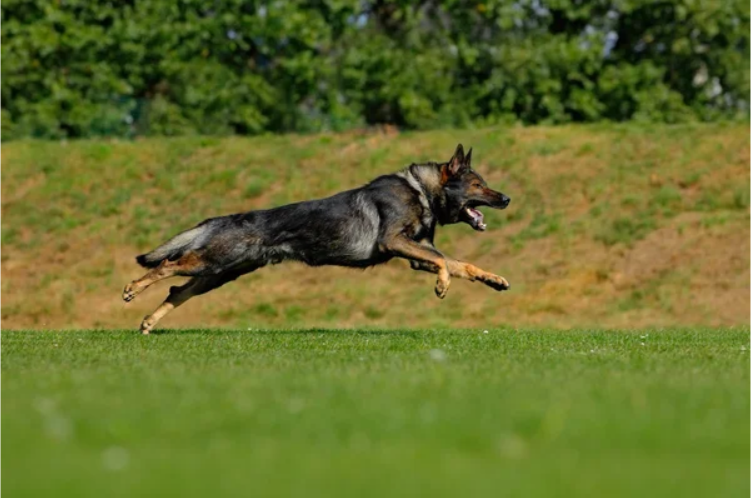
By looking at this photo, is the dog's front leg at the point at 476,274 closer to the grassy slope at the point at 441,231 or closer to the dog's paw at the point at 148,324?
the dog's paw at the point at 148,324

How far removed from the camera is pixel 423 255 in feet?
48.6

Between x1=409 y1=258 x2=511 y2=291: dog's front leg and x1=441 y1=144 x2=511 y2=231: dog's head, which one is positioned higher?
x1=441 y1=144 x2=511 y2=231: dog's head

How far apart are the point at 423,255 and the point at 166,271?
3.07 meters

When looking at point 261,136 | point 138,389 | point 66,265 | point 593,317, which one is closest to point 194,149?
point 261,136

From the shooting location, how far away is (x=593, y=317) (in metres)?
27.7

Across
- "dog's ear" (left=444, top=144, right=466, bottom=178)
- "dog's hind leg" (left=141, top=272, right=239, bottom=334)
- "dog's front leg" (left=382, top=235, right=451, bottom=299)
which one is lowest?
"dog's hind leg" (left=141, top=272, right=239, bottom=334)

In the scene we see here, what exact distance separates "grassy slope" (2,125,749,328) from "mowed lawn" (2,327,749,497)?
1615 cm

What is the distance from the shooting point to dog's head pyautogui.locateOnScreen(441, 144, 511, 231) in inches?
615

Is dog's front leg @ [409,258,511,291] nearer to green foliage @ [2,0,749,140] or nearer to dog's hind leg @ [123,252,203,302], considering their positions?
dog's hind leg @ [123,252,203,302]

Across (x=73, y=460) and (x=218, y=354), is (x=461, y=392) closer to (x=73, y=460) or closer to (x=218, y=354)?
(x=73, y=460)

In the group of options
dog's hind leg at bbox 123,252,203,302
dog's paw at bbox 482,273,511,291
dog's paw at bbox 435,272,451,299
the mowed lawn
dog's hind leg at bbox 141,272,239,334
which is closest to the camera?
the mowed lawn

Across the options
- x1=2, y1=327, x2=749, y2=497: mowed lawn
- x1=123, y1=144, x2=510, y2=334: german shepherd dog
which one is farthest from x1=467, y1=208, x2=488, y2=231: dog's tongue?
x1=2, y1=327, x2=749, y2=497: mowed lawn

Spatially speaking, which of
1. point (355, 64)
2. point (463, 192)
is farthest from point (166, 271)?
point (355, 64)

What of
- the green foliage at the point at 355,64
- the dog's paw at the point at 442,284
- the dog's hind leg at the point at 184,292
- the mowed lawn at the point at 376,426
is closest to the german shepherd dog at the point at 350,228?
the dog's hind leg at the point at 184,292
